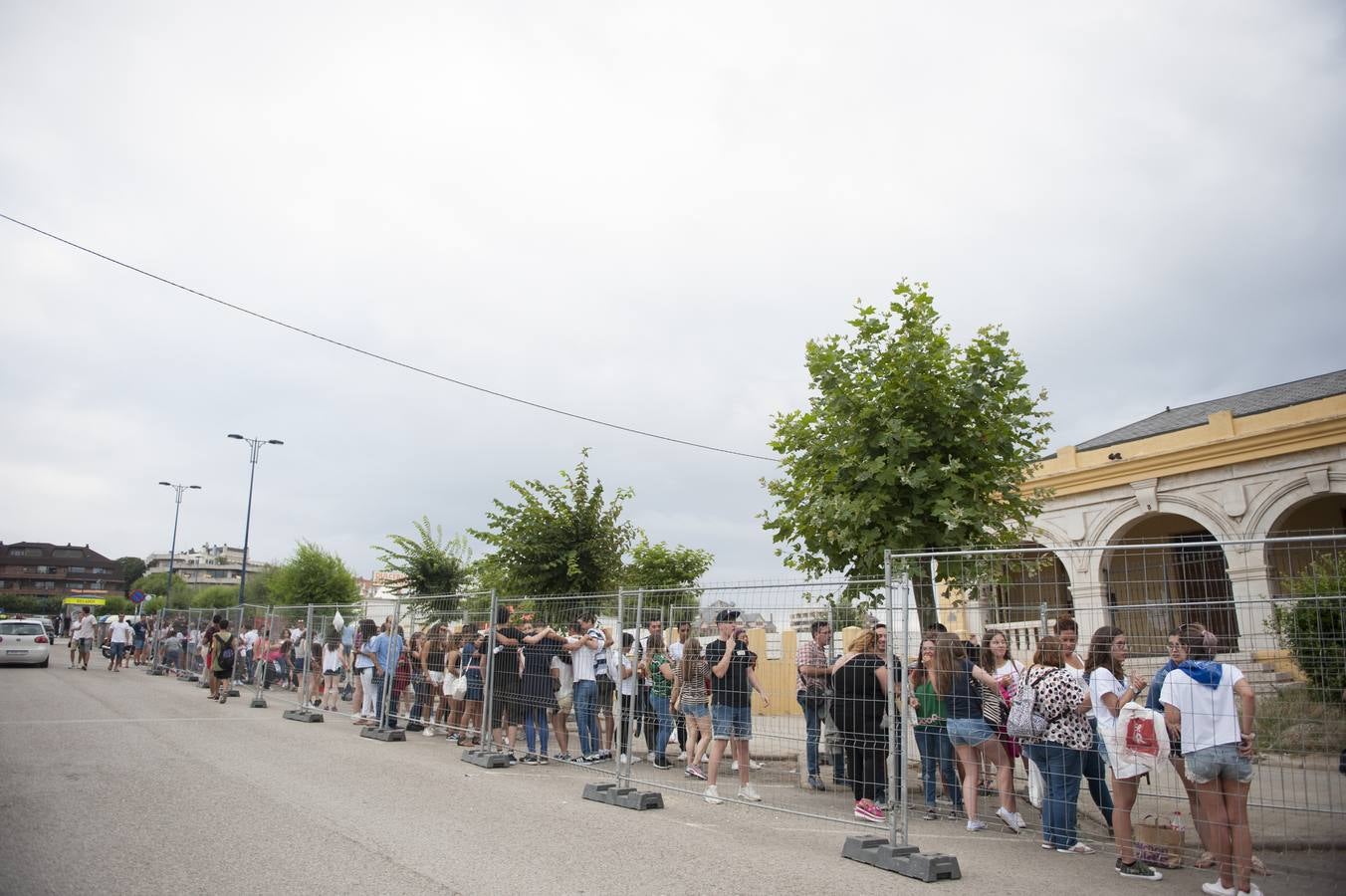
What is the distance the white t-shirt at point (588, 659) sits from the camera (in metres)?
11.0

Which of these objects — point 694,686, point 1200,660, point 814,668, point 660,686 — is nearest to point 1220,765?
point 1200,660

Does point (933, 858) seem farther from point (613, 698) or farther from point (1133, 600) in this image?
point (613, 698)

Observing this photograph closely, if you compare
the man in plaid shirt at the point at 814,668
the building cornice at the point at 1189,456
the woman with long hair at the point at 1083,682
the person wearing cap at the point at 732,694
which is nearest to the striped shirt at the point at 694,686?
the person wearing cap at the point at 732,694

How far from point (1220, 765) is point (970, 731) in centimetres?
224

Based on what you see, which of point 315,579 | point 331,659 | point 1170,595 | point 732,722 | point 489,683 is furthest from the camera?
point 315,579

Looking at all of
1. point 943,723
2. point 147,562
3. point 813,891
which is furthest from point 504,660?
point 147,562

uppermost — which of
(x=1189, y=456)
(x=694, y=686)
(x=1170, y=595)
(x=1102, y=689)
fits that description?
(x=1189, y=456)

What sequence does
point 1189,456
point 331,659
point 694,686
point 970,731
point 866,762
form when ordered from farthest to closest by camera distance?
point 1189,456, point 331,659, point 694,686, point 866,762, point 970,731

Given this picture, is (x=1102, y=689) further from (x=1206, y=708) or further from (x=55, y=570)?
(x=55, y=570)

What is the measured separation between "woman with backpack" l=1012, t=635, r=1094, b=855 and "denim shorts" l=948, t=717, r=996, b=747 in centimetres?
46

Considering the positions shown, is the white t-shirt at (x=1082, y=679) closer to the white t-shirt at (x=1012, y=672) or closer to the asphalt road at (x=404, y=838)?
the white t-shirt at (x=1012, y=672)

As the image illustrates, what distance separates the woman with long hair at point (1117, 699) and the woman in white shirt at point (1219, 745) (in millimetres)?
542

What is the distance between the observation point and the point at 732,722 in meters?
8.77

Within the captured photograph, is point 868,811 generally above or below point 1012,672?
below
